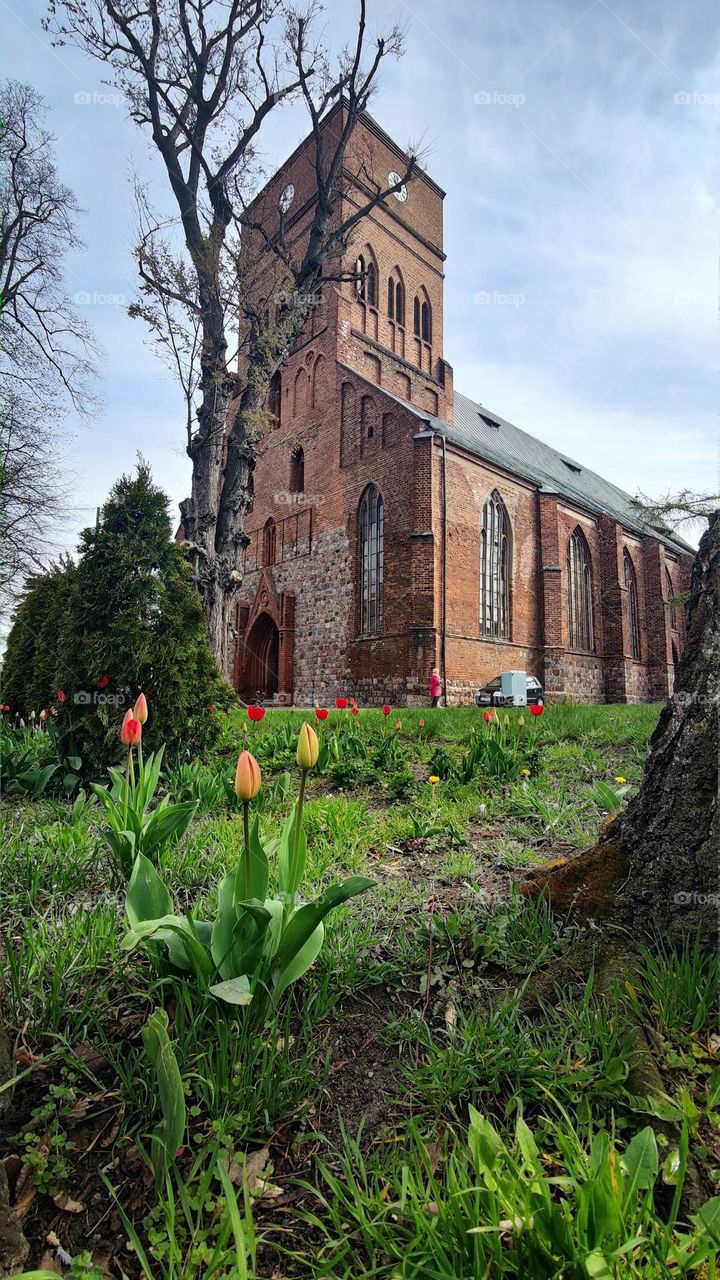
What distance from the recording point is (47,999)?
1.57 metres

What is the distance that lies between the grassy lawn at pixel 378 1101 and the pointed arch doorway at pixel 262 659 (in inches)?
810

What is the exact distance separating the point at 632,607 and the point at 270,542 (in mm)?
15794

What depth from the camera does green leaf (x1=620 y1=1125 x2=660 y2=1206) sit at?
1026mm

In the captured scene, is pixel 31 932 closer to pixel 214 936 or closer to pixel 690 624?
pixel 214 936

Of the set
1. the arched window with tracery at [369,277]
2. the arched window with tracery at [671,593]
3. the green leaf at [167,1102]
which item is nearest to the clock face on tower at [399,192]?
the arched window with tracery at [369,277]

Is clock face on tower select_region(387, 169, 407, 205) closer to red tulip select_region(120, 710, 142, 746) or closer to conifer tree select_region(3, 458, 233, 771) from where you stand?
conifer tree select_region(3, 458, 233, 771)

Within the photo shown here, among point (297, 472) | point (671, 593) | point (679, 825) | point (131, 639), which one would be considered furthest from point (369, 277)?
point (679, 825)

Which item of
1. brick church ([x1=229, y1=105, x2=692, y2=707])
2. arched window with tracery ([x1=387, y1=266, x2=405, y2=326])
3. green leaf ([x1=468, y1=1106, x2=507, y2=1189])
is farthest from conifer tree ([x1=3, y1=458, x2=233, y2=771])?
arched window with tracery ([x1=387, y1=266, x2=405, y2=326])

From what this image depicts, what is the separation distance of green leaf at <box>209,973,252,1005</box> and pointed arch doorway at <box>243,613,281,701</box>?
21555mm

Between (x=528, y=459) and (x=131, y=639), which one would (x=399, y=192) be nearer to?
(x=528, y=459)

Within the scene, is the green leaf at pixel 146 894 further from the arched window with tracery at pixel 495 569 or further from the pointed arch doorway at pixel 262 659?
the pointed arch doorway at pixel 262 659

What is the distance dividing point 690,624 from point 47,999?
209cm

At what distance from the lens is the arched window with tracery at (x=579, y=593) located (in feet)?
76.9

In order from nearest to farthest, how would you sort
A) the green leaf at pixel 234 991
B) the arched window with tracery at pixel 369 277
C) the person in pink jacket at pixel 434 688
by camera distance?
the green leaf at pixel 234 991
the person in pink jacket at pixel 434 688
the arched window with tracery at pixel 369 277
